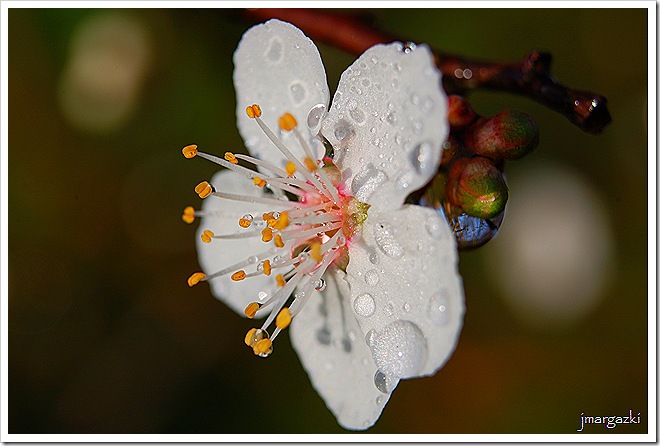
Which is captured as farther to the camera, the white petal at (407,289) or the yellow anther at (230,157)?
the yellow anther at (230,157)

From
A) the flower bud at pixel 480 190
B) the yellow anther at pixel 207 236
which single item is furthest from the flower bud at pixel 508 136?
the yellow anther at pixel 207 236

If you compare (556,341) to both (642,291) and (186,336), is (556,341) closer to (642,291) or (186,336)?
(642,291)

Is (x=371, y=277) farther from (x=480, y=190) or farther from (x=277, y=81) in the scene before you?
(x=277, y=81)

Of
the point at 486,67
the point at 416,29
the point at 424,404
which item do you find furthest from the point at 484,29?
the point at 424,404

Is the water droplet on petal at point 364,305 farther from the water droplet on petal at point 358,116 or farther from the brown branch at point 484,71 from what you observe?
the brown branch at point 484,71

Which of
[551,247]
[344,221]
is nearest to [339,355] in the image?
[344,221]

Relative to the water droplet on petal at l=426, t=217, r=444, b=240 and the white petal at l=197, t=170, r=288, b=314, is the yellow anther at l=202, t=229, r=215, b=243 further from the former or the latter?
the water droplet on petal at l=426, t=217, r=444, b=240
